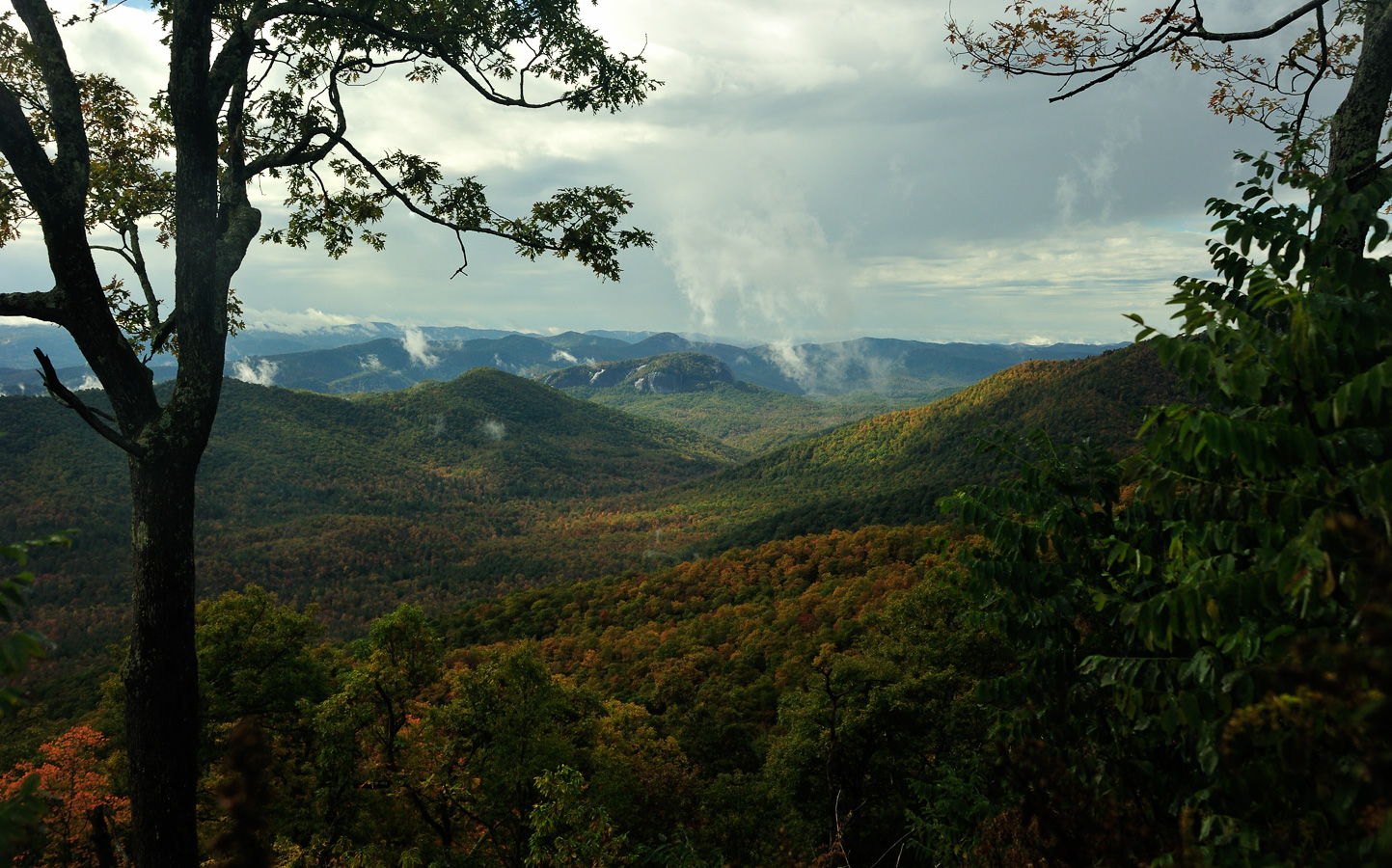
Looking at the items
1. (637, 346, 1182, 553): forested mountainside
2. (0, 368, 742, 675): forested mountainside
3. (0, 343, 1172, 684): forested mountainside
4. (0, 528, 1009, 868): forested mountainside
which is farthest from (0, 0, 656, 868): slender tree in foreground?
(0, 368, 742, 675): forested mountainside

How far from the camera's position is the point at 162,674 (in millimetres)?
5062

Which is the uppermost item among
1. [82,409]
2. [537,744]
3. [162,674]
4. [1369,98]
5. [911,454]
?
[1369,98]

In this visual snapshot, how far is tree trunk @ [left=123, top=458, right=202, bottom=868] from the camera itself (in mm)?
4930

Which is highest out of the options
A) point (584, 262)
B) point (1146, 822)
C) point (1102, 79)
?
point (1102, 79)

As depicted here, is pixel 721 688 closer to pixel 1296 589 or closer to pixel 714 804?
pixel 714 804

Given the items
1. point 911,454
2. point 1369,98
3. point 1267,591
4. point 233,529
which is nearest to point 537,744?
point 1267,591

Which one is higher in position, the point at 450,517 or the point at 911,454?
the point at 911,454

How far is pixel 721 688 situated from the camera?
3366cm

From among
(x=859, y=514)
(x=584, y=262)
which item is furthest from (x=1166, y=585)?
(x=859, y=514)

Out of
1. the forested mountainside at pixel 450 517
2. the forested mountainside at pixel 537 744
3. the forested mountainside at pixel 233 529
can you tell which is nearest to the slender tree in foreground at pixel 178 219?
the forested mountainside at pixel 537 744

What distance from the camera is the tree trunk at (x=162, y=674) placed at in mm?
4930

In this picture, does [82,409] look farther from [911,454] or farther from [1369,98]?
[911,454]

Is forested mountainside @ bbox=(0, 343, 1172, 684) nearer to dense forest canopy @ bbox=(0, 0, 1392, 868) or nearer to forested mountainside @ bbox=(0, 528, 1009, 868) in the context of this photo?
forested mountainside @ bbox=(0, 528, 1009, 868)

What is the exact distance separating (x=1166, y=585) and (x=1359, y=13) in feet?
23.1
